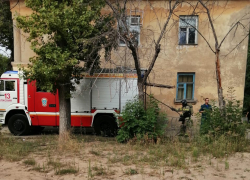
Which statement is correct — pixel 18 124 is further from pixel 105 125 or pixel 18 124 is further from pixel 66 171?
pixel 66 171

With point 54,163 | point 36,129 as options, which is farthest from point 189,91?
point 54,163

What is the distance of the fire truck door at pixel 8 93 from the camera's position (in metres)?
8.41

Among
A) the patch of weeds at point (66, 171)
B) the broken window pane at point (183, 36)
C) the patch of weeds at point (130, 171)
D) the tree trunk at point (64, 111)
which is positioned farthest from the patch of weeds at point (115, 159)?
the broken window pane at point (183, 36)

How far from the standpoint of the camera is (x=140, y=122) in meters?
6.57

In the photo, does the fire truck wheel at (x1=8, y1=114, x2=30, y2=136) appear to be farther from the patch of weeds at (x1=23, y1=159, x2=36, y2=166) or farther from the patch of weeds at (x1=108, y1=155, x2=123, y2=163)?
the patch of weeds at (x1=108, y1=155, x2=123, y2=163)

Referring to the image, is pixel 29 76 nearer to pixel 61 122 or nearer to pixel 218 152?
pixel 61 122

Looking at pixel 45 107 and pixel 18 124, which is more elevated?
pixel 45 107

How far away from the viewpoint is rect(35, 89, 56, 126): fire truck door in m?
8.35

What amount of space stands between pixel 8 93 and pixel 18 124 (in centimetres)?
133

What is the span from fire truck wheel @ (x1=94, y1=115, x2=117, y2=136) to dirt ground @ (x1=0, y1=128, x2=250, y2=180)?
8.42ft

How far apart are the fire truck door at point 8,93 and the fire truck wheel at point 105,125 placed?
136 inches

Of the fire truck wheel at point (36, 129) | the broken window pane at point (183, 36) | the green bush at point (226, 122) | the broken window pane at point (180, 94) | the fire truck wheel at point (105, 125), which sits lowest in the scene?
the fire truck wheel at point (36, 129)

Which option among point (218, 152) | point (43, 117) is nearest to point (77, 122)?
point (43, 117)

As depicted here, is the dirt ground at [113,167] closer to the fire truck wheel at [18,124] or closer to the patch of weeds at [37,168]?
the patch of weeds at [37,168]
